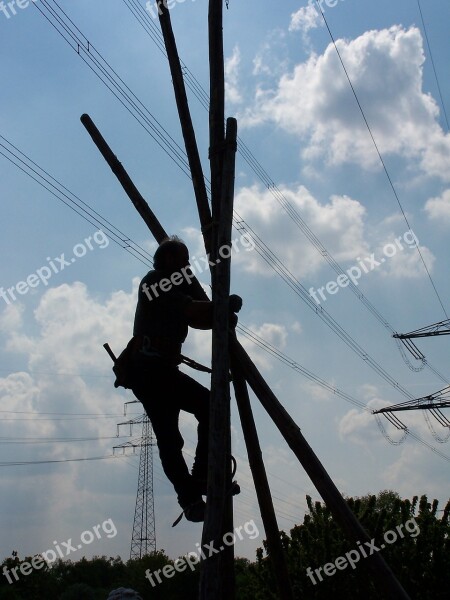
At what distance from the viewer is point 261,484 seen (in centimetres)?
482

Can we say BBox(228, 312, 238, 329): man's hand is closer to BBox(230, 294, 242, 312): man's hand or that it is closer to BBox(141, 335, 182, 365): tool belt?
BBox(230, 294, 242, 312): man's hand

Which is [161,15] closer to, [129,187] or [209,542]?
[129,187]

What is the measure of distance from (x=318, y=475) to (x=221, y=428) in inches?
27.0

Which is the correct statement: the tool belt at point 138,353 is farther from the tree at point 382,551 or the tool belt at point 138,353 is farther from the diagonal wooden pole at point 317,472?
the tree at point 382,551

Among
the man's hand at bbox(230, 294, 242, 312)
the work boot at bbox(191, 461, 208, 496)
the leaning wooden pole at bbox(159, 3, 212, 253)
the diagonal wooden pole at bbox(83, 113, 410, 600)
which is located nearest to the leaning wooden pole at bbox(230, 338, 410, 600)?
the diagonal wooden pole at bbox(83, 113, 410, 600)

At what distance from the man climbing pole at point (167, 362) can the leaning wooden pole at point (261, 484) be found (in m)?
0.24

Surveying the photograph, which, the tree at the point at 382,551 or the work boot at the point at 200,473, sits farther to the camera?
the tree at the point at 382,551

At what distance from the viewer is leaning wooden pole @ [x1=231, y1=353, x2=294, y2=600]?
4.80m

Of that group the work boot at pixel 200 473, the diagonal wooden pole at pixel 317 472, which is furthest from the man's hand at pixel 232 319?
the work boot at pixel 200 473

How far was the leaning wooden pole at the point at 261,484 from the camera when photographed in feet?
15.7

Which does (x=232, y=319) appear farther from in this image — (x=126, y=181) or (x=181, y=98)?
(x=181, y=98)

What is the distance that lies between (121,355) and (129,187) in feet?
5.59

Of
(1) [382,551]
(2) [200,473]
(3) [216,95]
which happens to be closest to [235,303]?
(2) [200,473]

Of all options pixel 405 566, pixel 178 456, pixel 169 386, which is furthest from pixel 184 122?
pixel 405 566
